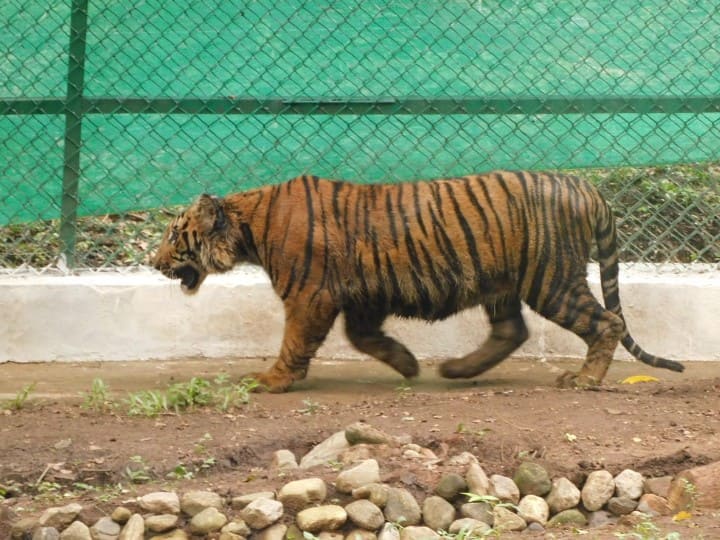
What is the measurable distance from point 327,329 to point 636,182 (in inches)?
98.1

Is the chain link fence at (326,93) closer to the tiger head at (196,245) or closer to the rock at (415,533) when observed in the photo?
the tiger head at (196,245)

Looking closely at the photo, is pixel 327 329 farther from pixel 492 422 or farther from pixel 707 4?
pixel 707 4

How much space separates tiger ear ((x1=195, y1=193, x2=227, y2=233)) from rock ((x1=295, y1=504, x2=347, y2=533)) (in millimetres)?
2693

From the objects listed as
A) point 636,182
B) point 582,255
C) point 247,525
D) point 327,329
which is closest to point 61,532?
point 247,525

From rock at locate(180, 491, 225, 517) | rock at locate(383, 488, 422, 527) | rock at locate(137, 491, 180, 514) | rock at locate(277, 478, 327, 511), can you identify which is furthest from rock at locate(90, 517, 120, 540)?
rock at locate(383, 488, 422, 527)

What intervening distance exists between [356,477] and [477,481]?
19.2 inches

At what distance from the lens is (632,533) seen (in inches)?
182

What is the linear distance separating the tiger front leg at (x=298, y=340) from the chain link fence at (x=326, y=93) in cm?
112

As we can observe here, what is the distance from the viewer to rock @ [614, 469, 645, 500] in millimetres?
5246

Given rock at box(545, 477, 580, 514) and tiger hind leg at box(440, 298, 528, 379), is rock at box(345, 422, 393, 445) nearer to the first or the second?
rock at box(545, 477, 580, 514)

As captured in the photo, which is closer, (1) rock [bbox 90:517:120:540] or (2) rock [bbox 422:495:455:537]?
(1) rock [bbox 90:517:120:540]

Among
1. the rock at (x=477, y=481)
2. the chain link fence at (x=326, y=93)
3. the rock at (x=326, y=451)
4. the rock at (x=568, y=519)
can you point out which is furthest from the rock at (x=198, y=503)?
the chain link fence at (x=326, y=93)

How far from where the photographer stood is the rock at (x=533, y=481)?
5.25 m

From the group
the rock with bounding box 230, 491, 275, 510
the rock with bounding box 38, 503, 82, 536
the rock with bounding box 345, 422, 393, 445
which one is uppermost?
the rock with bounding box 345, 422, 393, 445
